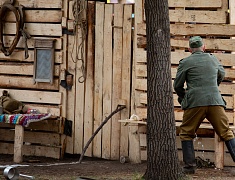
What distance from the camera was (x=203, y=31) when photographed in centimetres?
1059

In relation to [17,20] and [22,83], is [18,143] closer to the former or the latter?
[22,83]

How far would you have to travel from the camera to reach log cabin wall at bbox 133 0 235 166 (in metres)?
10.5

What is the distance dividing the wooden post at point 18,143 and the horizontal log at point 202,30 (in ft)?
8.69

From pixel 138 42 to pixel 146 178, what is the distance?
2982 mm

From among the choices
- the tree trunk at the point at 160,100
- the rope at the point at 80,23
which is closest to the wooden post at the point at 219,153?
the tree trunk at the point at 160,100

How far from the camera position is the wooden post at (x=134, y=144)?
11.2 m

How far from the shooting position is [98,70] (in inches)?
455

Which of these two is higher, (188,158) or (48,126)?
(48,126)

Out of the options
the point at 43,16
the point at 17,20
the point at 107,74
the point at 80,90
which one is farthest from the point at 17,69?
the point at 107,74

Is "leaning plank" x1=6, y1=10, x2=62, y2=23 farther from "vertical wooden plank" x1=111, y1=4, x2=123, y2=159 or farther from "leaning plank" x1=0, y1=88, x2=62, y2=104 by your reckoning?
"leaning plank" x1=0, y1=88, x2=62, y2=104

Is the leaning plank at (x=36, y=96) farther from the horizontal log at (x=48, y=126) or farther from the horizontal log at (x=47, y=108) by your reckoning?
the horizontal log at (x=48, y=126)

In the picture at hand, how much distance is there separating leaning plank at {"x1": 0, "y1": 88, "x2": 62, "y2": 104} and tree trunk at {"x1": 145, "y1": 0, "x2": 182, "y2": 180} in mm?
3658

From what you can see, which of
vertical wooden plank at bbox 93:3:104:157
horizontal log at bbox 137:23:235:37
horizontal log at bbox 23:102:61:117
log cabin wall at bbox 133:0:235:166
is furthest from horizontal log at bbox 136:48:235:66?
horizontal log at bbox 23:102:61:117

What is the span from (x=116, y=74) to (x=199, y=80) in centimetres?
229
